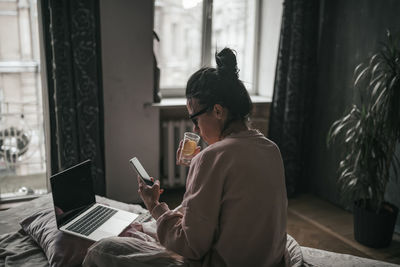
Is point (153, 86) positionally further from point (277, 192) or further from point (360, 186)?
point (277, 192)

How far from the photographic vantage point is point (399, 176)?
2475 mm

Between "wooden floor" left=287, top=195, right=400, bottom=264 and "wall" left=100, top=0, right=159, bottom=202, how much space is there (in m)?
1.19

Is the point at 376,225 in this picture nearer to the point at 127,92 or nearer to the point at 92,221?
Result: the point at 92,221

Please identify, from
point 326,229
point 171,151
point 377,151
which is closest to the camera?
point 377,151

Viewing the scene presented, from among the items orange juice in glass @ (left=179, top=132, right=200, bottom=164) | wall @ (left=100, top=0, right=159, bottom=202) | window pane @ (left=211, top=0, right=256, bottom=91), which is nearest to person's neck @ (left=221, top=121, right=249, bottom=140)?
orange juice in glass @ (left=179, top=132, right=200, bottom=164)

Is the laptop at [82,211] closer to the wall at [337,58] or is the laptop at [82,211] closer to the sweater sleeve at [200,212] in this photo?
the sweater sleeve at [200,212]

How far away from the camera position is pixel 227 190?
3.38 feet

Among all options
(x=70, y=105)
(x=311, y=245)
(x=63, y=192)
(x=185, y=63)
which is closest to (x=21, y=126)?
(x=70, y=105)

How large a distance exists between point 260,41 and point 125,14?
58.0 inches

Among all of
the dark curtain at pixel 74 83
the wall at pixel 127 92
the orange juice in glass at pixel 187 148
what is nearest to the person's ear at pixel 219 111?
the orange juice in glass at pixel 187 148

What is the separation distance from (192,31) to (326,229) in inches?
78.8

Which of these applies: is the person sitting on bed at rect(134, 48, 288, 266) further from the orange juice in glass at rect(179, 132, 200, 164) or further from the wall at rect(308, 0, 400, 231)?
the wall at rect(308, 0, 400, 231)

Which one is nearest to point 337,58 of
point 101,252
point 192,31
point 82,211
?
point 192,31

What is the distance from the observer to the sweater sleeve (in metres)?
1.01
